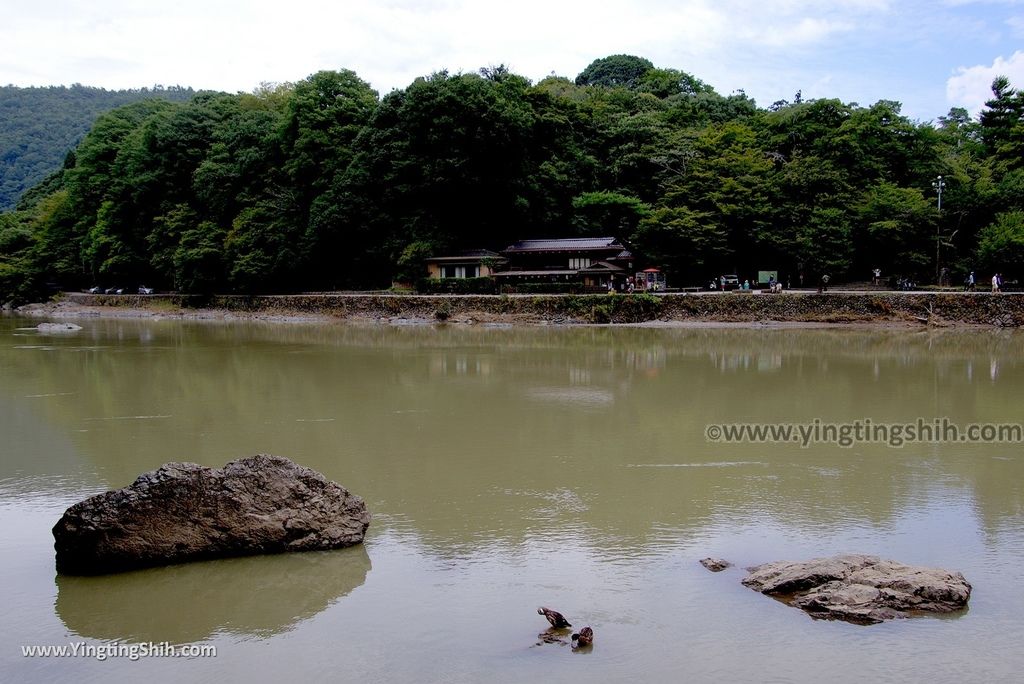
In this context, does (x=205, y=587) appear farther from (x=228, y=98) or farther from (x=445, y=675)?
(x=228, y=98)

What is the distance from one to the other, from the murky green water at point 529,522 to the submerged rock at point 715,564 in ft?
0.33

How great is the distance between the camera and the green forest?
3978 cm

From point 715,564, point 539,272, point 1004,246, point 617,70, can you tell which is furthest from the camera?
point 617,70

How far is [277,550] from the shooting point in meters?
8.29

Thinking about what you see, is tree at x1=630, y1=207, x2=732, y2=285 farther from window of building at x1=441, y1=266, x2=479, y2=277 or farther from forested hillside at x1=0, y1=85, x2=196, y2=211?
forested hillside at x1=0, y1=85, x2=196, y2=211

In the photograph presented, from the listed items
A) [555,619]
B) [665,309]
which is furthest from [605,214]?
[555,619]

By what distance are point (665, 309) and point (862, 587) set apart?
30096 mm

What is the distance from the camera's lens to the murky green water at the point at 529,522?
6.38m

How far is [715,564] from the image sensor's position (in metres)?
7.91

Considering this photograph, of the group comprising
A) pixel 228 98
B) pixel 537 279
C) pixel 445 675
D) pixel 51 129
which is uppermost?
pixel 51 129

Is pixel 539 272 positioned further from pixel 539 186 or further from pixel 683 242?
pixel 683 242

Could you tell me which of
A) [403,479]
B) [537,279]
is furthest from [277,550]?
[537,279]

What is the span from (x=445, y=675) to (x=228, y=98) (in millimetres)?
60019

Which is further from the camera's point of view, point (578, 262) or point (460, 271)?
point (460, 271)
